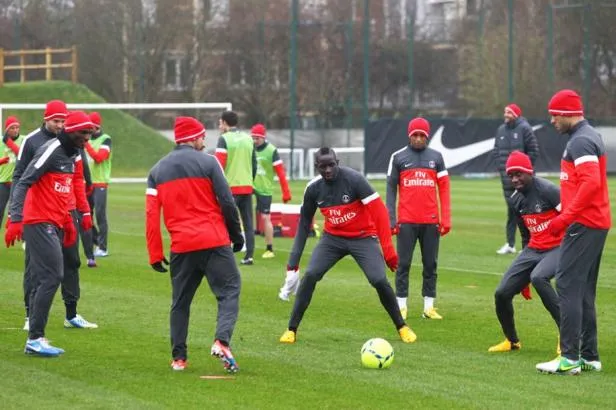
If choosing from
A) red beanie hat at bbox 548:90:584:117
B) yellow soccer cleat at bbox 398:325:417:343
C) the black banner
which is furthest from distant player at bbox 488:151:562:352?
the black banner

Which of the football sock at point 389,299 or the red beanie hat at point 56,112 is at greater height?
the red beanie hat at point 56,112

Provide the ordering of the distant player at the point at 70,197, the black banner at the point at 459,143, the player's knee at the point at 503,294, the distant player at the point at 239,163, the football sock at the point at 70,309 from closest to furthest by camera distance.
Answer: the player's knee at the point at 503,294
the distant player at the point at 70,197
the football sock at the point at 70,309
the distant player at the point at 239,163
the black banner at the point at 459,143

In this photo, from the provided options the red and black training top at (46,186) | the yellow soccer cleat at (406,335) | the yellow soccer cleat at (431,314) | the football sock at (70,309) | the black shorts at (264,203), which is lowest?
the yellow soccer cleat at (431,314)

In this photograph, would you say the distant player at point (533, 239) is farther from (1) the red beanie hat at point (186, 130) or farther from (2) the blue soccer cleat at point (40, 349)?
(2) the blue soccer cleat at point (40, 349)

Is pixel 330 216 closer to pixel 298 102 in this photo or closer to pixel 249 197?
pixel 249 197

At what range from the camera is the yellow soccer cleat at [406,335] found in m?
12.6

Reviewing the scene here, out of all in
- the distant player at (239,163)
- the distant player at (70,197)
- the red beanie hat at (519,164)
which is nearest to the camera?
the red beanie hat at (519,164)

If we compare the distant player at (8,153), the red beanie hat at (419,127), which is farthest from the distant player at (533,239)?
the distant player at (8,153)

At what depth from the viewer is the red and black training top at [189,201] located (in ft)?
34.7

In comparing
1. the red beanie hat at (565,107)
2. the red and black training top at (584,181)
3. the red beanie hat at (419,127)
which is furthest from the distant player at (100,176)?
the red and black training top at (584,181)

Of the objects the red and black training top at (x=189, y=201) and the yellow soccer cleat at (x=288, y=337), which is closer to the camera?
the red and black training top at (x=189, y=201)

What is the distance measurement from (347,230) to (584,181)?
285 cm

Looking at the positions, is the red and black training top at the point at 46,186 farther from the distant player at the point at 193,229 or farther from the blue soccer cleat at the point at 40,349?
the distant player at the point at 193,229

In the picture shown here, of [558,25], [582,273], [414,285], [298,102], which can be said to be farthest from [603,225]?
[298,102]
